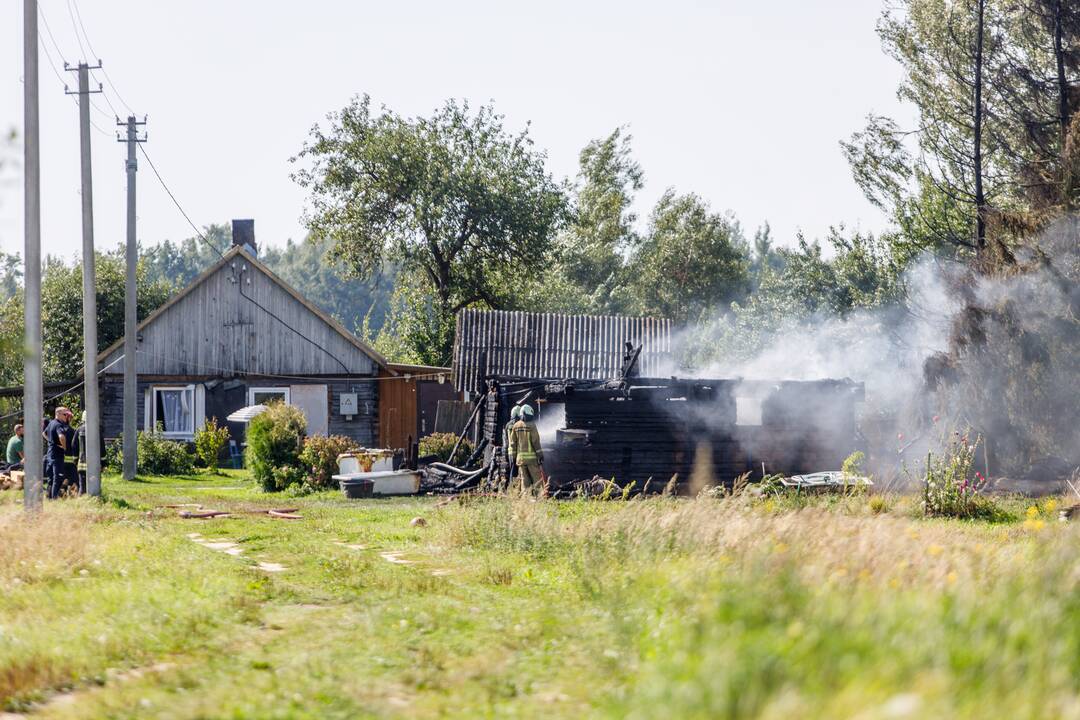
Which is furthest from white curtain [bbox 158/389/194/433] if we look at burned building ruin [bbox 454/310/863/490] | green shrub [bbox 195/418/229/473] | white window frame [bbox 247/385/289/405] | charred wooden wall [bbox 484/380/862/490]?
charred wooden wall [bbox 484/380/862/490]

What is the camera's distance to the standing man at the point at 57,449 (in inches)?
820

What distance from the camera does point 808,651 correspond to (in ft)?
14.2

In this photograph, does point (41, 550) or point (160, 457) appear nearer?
point (41, 550)

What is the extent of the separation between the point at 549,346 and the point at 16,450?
38.6 feet

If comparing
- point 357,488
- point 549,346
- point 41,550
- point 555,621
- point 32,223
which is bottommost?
point 357,488

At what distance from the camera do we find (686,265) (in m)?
61.6

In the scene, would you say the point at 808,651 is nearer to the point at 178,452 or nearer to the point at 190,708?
the point at 190,708

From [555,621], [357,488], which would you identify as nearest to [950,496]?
[555,621]

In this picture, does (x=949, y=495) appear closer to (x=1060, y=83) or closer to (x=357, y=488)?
(x=357, y=488)

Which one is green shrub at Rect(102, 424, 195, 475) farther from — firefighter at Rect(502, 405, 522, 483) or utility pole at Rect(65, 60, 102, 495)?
firefighter at Rect(502, 405, 522, 483)

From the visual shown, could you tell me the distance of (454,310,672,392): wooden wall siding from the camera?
28.5 m

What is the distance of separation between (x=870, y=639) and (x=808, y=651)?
292mm

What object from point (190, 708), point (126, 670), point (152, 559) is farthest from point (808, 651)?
point (152, 559)

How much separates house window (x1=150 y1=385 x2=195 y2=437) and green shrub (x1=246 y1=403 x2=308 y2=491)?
1044cm
